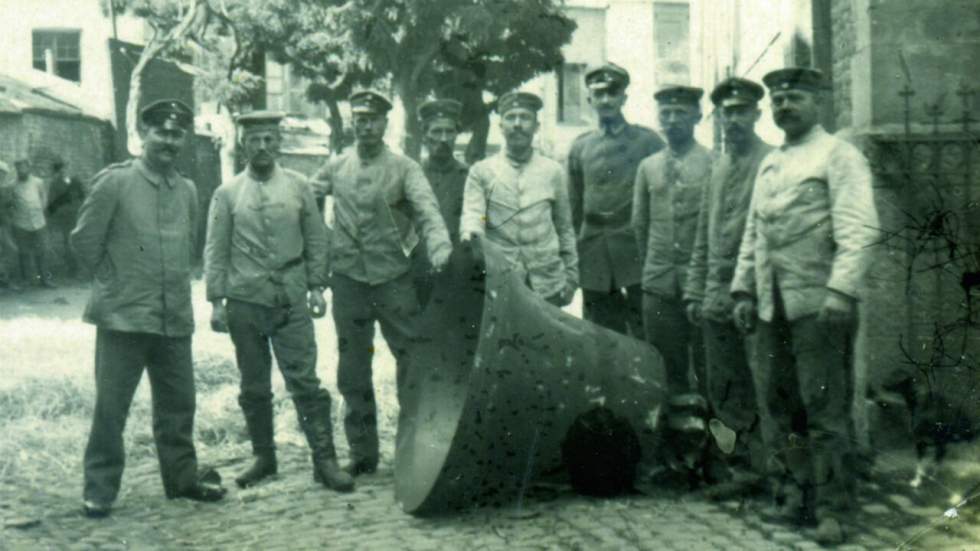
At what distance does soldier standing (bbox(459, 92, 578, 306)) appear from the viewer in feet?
22.4

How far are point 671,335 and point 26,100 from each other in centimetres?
1708

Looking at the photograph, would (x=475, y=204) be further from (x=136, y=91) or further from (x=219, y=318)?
(x=136, y=91)

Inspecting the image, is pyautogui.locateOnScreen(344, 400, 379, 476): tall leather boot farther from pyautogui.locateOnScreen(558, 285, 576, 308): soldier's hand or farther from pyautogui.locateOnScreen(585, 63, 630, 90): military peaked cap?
pyautogui.locateOnScreen(585, 63, 630, 90): military peaked cap

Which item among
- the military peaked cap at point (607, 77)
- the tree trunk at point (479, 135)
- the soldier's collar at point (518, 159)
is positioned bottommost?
the soldier's collar at point (518, 159)

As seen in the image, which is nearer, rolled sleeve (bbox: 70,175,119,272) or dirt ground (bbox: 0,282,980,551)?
dirt ground (bbox: 0,282,980,551)

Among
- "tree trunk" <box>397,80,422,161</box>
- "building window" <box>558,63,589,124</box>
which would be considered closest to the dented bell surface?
"tree trunk" <box>397,80,422,161</box>

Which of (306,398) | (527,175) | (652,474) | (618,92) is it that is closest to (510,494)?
(652,474)

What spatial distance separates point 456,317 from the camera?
689 cm

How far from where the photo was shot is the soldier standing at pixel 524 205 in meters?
6.84

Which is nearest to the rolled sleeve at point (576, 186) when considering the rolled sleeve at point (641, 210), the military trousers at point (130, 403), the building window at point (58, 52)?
the rolled sleeve at point (641, 210)

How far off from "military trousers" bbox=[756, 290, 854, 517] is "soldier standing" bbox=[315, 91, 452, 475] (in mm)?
2126

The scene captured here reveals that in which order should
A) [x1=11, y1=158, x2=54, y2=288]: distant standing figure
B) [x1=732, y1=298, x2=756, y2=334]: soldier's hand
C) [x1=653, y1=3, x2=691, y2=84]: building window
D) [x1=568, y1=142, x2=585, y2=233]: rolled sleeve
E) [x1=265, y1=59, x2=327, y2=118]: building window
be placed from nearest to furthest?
[x1=732, y1=298, x2=756, y2=334]: soldier's hand, [x1=568, y1=142, x2=585, y2=233]: rolled sleeve, [x1=11, y1=158, x2=54, y2=288]: distant standing figure, [x1=265, y1=59, x2=327, y2=118]: building window, [x1=653, y1=3, x2=691, y2=84]: building window

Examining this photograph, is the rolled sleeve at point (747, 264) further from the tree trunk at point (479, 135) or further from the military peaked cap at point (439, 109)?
the tree trunk at point (479, 135)

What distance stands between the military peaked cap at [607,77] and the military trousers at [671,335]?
1.29m
